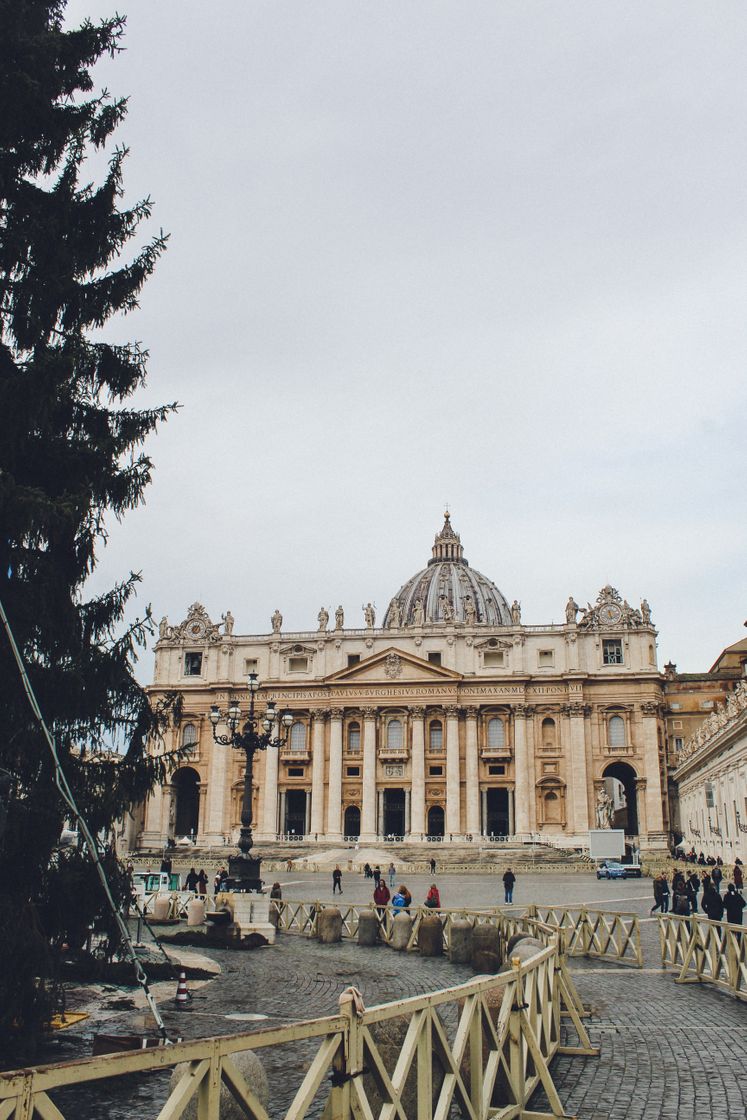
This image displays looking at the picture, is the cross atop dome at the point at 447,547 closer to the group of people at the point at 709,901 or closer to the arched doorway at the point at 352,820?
the arched doorway at the point at 352,820

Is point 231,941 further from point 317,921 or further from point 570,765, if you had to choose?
point 570,765

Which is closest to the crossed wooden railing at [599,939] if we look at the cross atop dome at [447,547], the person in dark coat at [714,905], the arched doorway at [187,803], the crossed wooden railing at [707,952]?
the crossed wooden railing at [707,952]

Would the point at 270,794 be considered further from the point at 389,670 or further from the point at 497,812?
the point at 497,812

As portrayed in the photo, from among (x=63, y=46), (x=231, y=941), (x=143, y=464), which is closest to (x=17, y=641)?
(x=143, y=464)

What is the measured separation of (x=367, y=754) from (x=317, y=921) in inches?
1988

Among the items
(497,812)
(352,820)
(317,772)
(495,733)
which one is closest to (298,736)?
(317,772)

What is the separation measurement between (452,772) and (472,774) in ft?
5.24

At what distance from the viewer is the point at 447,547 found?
11706 centimetres

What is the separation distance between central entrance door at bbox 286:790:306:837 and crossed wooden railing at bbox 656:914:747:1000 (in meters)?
60.6

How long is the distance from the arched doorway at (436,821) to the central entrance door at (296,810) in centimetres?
1027

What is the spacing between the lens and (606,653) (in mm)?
73250

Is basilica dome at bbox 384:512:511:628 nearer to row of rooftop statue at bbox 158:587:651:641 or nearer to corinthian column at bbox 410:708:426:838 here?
row of rooftop statue at bbox 158:587:651:641

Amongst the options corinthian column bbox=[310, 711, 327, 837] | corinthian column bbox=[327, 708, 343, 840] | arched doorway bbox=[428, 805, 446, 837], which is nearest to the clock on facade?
arched doorway bbox=[428, 805, 446, 837]

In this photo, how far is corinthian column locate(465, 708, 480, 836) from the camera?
226ft
